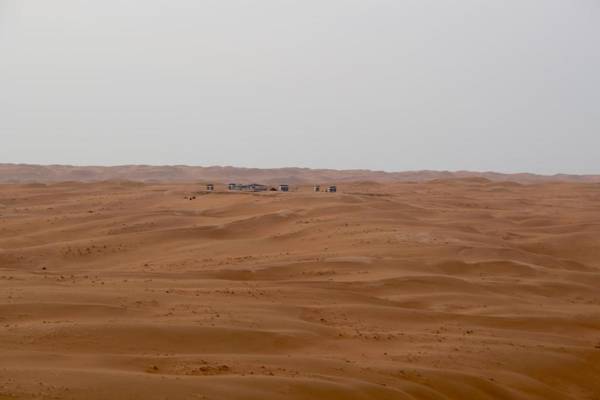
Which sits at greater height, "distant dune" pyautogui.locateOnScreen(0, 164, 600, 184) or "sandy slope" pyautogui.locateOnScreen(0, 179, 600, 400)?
"distant dune" pyautogui.locateOnScreen(0, 164, 600, 184)

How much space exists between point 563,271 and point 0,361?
1042cm

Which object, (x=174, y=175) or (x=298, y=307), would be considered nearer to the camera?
(x=298, y=307)

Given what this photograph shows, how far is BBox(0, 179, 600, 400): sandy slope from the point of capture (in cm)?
591

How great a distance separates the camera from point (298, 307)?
8859 mm

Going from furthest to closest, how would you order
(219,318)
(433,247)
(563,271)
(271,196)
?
(271,196) < (433,247) < (563,271) < (219,318)

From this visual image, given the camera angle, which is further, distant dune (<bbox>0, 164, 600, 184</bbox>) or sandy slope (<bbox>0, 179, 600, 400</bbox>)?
distant dune (<bbox>0, 164, 600, 184</bbox>)

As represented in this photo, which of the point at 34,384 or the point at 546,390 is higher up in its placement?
the point at 34,384

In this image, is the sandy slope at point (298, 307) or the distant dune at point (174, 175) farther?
the distant dune at point (174, 175)

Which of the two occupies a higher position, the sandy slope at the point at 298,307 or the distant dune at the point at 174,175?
the distant dune at the point at 174,175

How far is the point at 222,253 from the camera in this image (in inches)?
585

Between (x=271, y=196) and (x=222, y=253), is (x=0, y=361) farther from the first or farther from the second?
(x=271, y=196)

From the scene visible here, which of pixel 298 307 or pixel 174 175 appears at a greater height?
pixel 174 175

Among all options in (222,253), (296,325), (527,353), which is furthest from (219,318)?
(222,253)

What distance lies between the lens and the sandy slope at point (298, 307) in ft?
19.4
